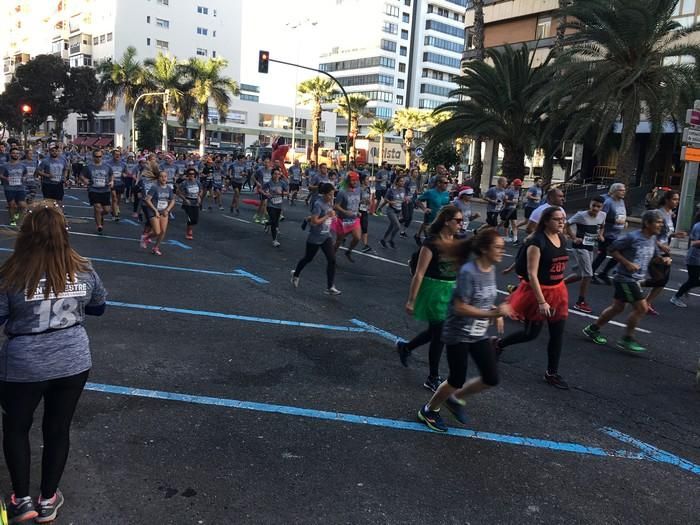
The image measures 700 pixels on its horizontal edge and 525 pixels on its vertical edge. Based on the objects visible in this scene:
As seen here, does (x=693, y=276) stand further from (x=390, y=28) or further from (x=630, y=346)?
(x=390, y=28)

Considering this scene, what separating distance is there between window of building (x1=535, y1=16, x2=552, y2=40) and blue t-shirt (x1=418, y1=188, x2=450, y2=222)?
27.3 m

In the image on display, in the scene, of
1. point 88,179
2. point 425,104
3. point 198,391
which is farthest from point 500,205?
point 425,104

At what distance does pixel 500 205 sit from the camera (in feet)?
52.7

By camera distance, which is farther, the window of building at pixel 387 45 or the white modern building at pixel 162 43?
the window of building at pixel 387 45

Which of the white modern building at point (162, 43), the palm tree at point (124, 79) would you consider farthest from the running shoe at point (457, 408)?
the white modern building at point (162, 43)

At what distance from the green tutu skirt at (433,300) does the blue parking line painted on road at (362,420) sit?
1.00 meters

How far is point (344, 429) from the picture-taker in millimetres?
4426

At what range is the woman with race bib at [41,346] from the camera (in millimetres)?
2936

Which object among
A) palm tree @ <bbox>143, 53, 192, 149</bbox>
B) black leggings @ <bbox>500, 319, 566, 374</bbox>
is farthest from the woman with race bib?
palm tree @ <bbox>143, 53, 192, 149</bbox>

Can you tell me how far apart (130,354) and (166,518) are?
9.29ft

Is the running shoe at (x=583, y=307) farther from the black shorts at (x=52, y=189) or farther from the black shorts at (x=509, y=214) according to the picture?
the black shorts at (x=52, y=189)

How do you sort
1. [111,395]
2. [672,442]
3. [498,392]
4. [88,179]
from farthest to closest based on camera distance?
[88,179] < [498,392] < [111,395] < [672,442]

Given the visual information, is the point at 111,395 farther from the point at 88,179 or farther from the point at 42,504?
the point at 88,179

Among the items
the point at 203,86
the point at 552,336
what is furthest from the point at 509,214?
the point at 203,86
